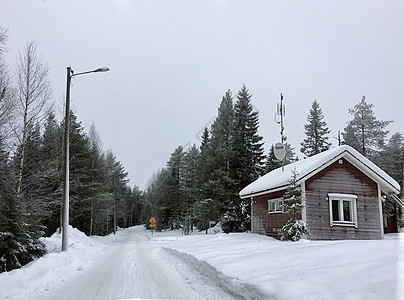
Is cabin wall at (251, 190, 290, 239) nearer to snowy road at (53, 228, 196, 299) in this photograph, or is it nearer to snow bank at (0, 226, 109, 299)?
snowy road at (53, 228, 196, 299)

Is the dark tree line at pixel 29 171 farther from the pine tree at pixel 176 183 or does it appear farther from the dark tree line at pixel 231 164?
the pine tree at pixel 176 183

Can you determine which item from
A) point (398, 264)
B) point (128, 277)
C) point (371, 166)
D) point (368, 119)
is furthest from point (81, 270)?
point (368, 119)

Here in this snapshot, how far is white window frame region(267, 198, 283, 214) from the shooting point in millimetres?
17913

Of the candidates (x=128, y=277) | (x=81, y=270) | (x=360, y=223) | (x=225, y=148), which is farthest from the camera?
(x=225, y=148)

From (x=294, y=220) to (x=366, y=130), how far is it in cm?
2535

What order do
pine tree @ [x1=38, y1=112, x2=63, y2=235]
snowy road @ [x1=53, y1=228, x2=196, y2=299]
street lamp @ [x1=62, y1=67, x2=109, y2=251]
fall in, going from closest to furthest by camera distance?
snowy road @ [x1=53, y1=228, x2=196, y2=299] → street lamp @ [x1=62, y1=67, x2=109, y2=251] → pine tree @ [x1=38, y1=112, x2=63, y2=235]

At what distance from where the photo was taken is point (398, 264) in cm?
501

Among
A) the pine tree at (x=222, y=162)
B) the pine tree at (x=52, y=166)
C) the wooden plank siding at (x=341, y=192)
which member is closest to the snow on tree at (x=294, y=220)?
the wooden plank siding at (x=341, y=192)

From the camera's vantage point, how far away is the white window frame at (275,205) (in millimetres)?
17913

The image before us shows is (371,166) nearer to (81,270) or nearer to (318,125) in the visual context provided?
(81,270)

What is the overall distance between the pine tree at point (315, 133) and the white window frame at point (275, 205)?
26660 millimetres

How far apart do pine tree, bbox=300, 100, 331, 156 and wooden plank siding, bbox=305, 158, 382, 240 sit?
89.6 feet

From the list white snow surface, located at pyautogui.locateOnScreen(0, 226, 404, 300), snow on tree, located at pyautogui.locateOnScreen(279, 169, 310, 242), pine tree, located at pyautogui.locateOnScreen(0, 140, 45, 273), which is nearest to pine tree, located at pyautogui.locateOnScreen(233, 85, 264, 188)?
snow on tree, located at pyautogui.locateOnScreen(279, 169, 310, 242)

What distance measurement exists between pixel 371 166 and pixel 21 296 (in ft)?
54.8
